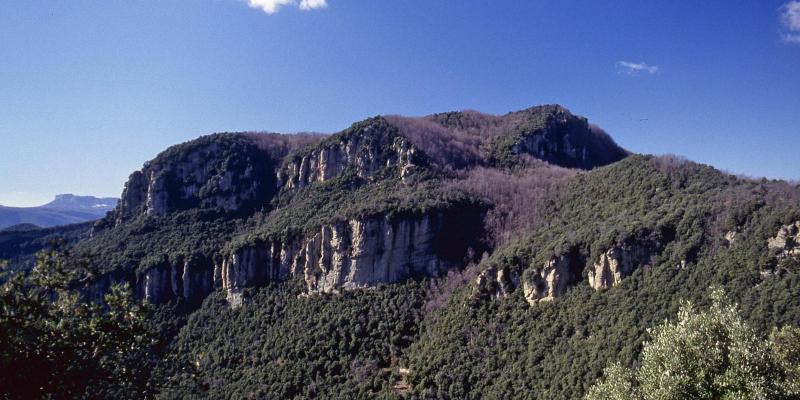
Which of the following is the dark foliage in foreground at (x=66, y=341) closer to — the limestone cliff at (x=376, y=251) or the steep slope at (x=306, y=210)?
the limestone cliff at (x=376, y=251)

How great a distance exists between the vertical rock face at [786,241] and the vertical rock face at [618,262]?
10720mm

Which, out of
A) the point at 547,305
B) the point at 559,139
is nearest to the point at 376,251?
the point at 547,305

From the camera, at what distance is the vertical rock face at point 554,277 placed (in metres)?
54.2

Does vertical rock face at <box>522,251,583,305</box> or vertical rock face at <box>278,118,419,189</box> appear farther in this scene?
vertical rock face at <box>278,118,419,189</box>

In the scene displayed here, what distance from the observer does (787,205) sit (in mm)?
44750

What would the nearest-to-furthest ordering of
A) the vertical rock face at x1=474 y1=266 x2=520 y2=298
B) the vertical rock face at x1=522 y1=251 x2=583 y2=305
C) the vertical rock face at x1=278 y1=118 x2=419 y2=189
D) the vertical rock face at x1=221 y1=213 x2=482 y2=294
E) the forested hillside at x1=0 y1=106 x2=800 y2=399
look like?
1. the forested hillside at x1=0 y1=106 x2=800 y2=399
2. the vertical rock face at x1=522 y1=251 x2=583 y2=305
3. the vertical rock face at x1=474 y1=266 x2=520 y2=298
4. the vertical rock face at x1=221 y1=213 x2=482 y2=294
5. the vertical rock face at x1=278 y1=118 x2=419 y2=189

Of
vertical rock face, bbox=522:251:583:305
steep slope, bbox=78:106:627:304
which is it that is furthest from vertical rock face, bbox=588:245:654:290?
steep slope, bbox=78:106:627:304

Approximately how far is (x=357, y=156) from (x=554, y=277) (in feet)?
174

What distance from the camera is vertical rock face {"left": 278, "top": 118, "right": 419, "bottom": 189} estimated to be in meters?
93.9

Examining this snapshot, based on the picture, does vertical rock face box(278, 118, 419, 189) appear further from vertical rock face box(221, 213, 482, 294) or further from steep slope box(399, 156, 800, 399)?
steep slope box(399, 156, 800, 399)

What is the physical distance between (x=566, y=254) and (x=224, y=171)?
78962 mm

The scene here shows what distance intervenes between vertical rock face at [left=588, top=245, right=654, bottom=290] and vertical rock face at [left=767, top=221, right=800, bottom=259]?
10720 millimetres

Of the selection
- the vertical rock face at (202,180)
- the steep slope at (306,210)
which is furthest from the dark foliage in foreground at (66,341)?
the vertical rock face at (202,180)

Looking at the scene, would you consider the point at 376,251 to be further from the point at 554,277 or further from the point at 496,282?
the point at 554,277
